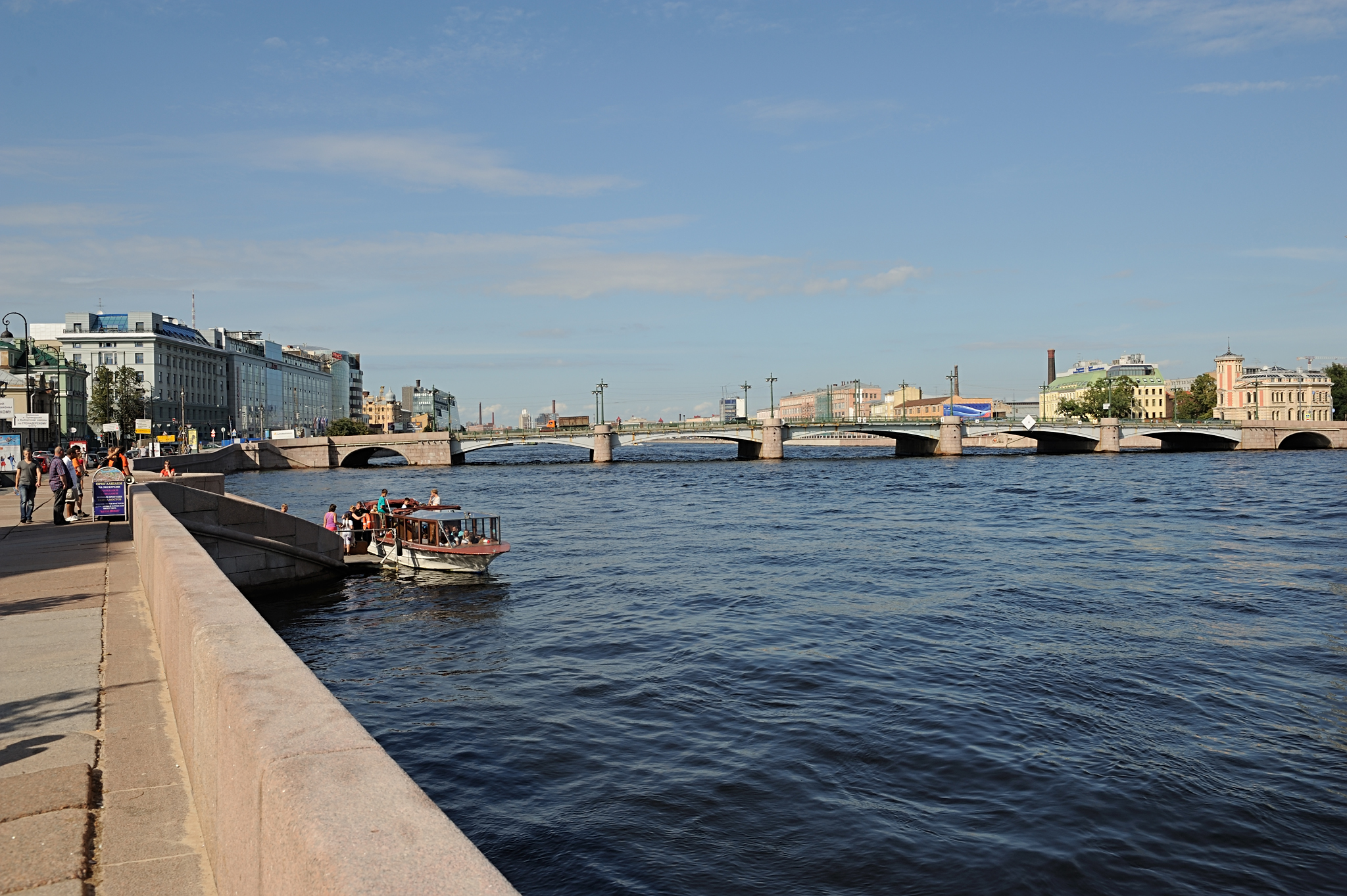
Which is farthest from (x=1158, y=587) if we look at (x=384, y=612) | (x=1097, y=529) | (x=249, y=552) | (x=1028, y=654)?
(x=249, y=552)

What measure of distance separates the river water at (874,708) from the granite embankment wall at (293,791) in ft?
15.9

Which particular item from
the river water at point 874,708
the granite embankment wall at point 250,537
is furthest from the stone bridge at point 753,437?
the granite embankment wall at point 250,537

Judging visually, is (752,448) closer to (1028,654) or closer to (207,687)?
(1028,654)

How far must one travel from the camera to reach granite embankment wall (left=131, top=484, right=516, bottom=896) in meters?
2.32

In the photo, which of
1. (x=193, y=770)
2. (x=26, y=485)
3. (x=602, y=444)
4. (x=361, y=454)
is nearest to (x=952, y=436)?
(x=602, y=444)

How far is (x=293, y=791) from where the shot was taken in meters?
2.65

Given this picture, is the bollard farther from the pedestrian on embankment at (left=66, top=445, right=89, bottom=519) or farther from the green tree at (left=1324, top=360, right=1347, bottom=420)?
the green tree at (left=1324, top=360, right=1347, bottom=420)

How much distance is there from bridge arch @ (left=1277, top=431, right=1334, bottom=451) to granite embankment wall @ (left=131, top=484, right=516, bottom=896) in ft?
378

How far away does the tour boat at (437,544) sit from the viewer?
A: 1001 inches

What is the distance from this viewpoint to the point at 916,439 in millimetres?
107688

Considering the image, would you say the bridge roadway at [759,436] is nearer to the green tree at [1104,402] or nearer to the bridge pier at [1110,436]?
the bridge pier at [1110,436]

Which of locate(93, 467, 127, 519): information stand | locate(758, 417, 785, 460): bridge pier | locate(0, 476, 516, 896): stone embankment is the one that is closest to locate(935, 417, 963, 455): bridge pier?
locate(758, 417, 785, 460): bridge pier

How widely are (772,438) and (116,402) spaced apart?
66.9 m

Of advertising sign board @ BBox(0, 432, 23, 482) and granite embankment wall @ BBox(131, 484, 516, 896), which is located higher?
advertising sign board @ BBox(0, 432, 23, 482)
